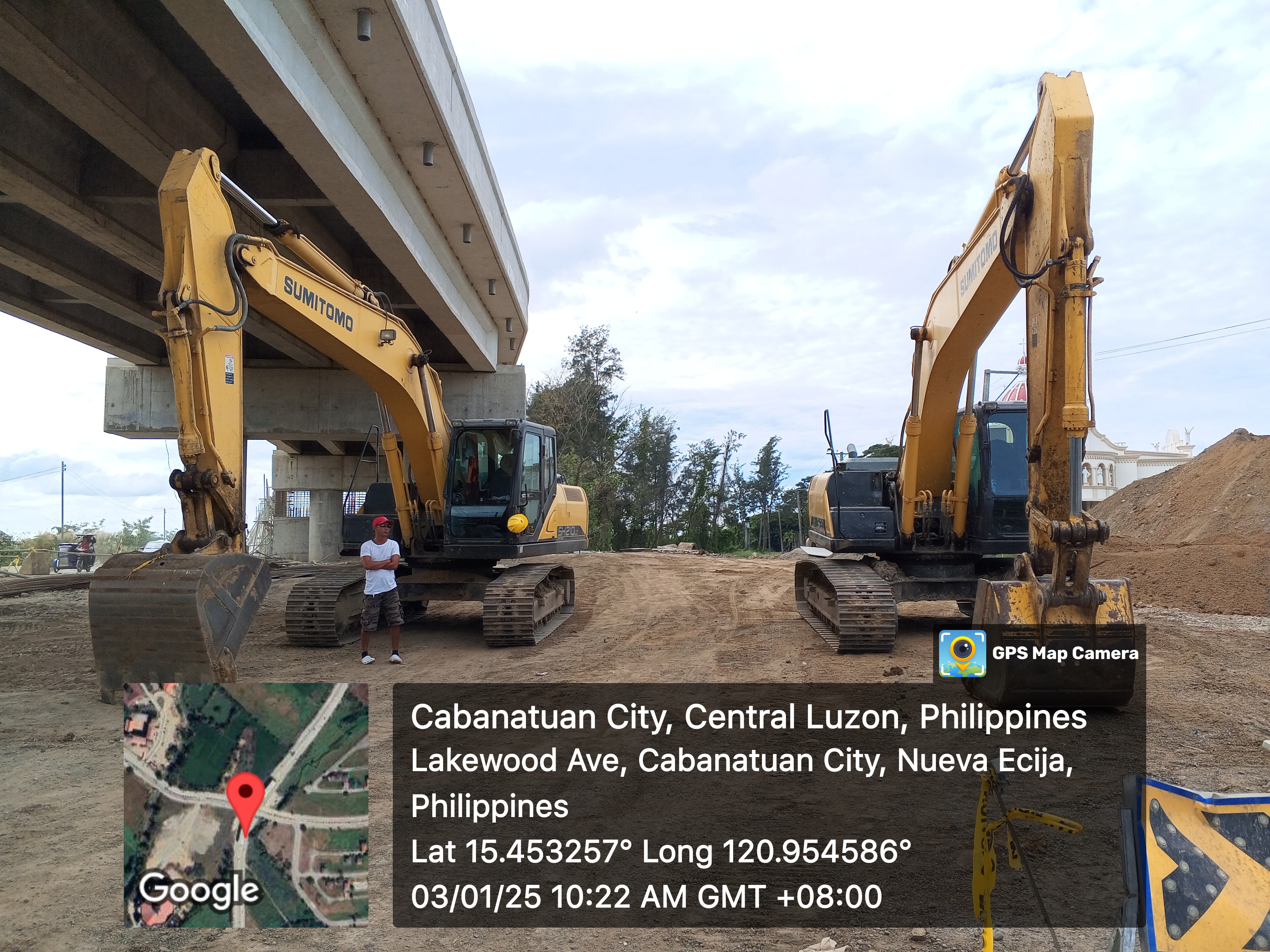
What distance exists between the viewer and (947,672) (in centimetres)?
854

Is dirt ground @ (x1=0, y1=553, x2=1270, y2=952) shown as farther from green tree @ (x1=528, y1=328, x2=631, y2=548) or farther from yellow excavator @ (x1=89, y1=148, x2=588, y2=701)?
green tree @ (x1=528, y1=328, x2=631, y2=548)

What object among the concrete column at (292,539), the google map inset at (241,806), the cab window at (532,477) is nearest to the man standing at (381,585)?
the cab window at (532,477)

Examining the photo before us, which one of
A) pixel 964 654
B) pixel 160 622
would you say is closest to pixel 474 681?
pixel 160 622

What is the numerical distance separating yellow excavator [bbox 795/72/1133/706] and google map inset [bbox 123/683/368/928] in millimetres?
5336

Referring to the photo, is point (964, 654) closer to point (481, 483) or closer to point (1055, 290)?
point (1055, 290)

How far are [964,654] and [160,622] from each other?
6.15 meters

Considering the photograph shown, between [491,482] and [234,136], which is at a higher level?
[234,136]

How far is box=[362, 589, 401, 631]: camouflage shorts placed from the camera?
9.34m

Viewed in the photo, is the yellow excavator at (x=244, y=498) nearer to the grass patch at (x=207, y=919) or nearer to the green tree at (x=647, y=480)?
the grass patch at (x=207, y=919)

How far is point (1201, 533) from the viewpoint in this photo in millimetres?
20078

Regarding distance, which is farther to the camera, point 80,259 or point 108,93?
point 80,259

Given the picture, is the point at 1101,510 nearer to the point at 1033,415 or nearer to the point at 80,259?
the point at 1033,415

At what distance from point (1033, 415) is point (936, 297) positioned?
3052 millimetres

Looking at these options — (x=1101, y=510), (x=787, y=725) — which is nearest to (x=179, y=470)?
(x=787, y=725)
